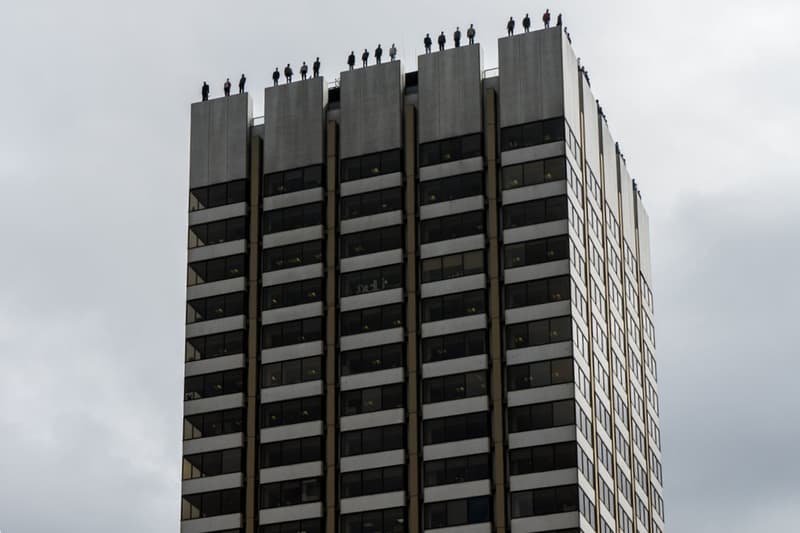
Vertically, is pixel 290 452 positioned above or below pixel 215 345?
below

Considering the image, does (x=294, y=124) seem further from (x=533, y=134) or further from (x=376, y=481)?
(x=376, y=481)

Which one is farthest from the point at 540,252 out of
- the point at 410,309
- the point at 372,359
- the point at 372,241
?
the point at 372,359

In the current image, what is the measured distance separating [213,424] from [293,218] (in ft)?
63.9

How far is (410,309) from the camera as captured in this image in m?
172

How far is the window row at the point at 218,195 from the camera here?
183375 mm

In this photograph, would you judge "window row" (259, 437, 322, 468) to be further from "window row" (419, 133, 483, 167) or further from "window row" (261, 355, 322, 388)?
"window row" (419, 133, 483, 167)

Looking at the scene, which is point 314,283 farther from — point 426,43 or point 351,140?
point 426,43

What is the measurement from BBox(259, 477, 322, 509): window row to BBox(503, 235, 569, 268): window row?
80.3 ft

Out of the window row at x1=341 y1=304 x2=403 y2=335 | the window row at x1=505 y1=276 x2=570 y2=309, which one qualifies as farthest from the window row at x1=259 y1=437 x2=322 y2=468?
the window row at x1=505 y1=276 x2=570 y2=309

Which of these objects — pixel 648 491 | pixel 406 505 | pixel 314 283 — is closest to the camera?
pixel 406 505

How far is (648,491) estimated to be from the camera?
192m

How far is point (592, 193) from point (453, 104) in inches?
606

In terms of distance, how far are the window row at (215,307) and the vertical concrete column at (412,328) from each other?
15834mm

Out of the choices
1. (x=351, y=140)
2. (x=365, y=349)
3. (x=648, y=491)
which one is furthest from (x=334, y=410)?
(x=648, y=491)
